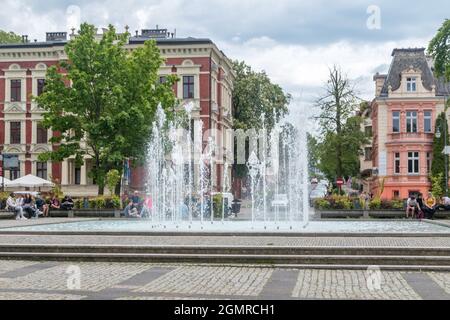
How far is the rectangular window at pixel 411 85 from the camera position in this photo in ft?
208

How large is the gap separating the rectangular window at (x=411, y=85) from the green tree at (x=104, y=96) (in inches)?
987

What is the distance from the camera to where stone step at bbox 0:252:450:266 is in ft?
49.7

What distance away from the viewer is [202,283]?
42.8ft

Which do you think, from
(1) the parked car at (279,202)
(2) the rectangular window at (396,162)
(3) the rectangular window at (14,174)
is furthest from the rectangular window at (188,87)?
(2) the rectangular window at (396,162)

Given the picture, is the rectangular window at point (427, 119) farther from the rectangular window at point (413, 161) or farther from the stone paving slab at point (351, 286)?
the stone paving slab at point (351, 286)

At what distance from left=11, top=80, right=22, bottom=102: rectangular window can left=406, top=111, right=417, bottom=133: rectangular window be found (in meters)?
33.8

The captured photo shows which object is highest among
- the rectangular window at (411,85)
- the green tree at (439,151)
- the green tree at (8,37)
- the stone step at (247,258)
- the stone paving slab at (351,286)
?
the green tree at (8,37)

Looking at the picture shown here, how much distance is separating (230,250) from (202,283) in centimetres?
314

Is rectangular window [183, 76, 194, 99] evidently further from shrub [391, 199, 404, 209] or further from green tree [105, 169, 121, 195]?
shrub [391, 199, 404, 209]

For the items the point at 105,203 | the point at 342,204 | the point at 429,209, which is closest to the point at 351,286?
the point at 429,209

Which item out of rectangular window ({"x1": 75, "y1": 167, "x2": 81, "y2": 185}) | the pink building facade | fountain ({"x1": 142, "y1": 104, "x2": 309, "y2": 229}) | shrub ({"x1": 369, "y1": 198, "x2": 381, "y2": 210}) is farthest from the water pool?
the pink building facade

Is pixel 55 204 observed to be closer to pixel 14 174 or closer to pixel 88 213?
pixel 88 213
